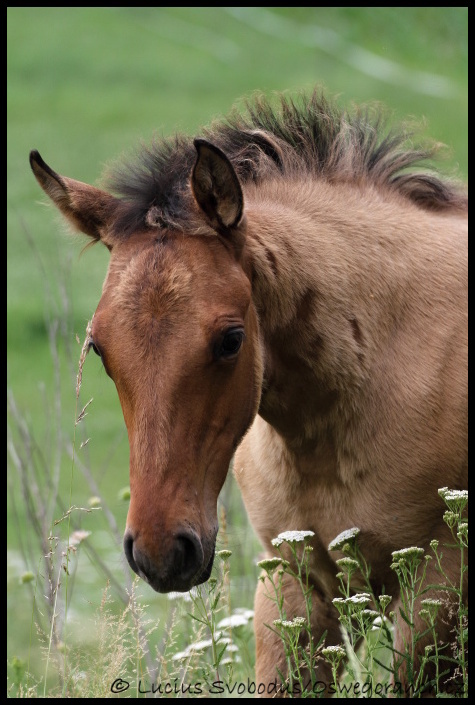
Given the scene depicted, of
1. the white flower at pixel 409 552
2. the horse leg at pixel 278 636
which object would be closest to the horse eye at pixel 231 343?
the white flower at pixel 409 552

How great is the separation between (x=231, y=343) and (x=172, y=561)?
0.77 m

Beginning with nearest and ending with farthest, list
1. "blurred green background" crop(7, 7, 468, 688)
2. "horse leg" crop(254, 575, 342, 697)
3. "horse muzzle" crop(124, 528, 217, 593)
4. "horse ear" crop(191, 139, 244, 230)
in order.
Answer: "horse muzzle" crop(124, 528, 217, 593) < "horse ear" crop(191, 139, 244, 230) < "horse leg" crop(254, 575, 342, 697) < "blurred green background" crop(7, 7, 468, 688)

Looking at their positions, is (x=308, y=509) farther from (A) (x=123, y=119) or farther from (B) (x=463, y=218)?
(A) (x=123, y=119)

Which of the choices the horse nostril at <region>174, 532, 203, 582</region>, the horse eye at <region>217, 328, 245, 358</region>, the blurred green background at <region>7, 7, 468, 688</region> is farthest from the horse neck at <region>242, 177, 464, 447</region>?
the blurred green background at <region>7, 7, 468, 688</region>

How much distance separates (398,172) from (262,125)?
0.67 m

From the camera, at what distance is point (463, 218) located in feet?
16.3

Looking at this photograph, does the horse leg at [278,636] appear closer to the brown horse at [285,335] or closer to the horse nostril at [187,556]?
the brown horse at [285,335]

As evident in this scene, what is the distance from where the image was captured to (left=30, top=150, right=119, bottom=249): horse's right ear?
4086 mm

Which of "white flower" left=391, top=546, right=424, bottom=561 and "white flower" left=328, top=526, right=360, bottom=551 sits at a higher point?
"white flower" left=391, top=546, right=424, bottom=561

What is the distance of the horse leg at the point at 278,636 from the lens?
465 cm

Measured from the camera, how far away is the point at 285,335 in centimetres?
413

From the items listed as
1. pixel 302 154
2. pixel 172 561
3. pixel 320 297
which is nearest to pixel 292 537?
pixel 172 561

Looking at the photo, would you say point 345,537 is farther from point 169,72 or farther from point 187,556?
point 169,72

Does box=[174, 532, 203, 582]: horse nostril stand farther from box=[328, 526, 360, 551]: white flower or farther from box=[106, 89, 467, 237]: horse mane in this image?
box=[106, 89, 467, 237]: horse mane
